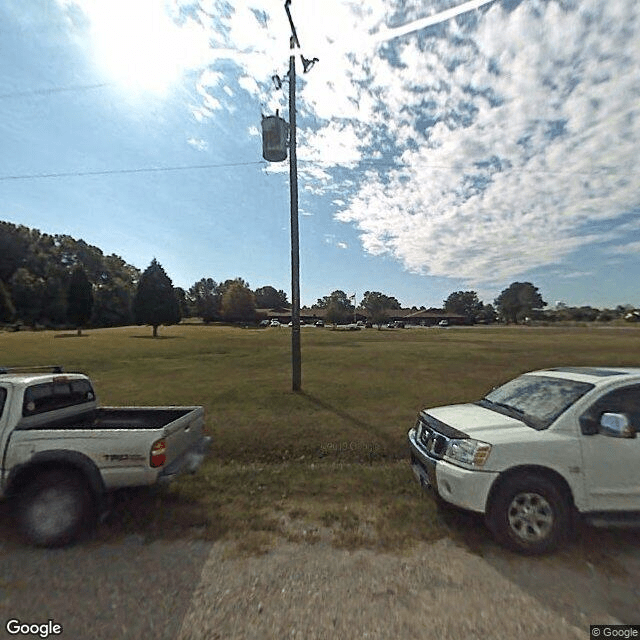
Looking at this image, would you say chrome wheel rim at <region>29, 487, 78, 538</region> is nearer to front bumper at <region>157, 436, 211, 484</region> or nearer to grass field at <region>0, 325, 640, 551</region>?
grass field at <region>0, 325, 640, 551</region>

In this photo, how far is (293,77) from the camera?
32.8 feet

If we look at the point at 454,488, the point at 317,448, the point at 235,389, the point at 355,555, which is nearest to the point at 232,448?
the point at 317,448

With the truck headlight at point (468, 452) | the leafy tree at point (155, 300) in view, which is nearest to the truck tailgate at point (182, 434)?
the truck headlight at point (468, 452)

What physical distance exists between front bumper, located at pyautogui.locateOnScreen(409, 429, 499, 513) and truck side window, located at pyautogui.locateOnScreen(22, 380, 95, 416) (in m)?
4.08

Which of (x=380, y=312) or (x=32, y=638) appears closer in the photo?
(x=32, y=638)

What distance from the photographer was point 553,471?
322cm

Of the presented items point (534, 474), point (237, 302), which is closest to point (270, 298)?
point (237, 302)

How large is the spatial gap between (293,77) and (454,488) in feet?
35.8

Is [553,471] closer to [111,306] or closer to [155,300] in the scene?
[155,300]

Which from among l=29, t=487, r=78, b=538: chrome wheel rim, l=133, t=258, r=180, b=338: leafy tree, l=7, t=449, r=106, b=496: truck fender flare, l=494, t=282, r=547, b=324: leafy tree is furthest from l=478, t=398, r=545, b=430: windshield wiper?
l=494, t=282, r=547, b=324: leafy tree

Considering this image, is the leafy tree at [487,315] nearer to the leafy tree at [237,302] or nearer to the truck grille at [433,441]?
the leafy tree at [237,302]

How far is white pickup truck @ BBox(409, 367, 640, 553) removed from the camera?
3.14 m

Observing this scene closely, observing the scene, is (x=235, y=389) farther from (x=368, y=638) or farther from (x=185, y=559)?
(x=368, y=638)

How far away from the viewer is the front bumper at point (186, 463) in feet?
11.1
